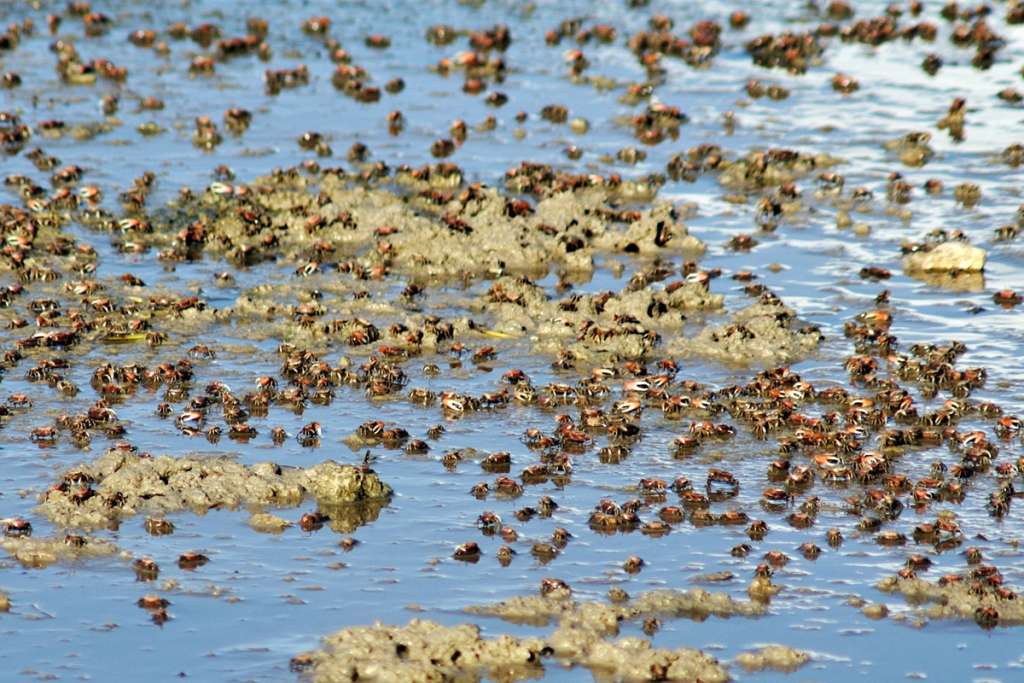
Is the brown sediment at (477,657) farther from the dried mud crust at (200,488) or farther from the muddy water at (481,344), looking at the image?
the dried mud crust at (200,488)

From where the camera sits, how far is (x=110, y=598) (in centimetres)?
1188

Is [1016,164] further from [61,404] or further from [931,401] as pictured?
[61,404]

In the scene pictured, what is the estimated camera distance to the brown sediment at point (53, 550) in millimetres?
12391

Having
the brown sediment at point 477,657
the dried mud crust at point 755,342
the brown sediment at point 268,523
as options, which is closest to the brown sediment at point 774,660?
the brown sediment at point 477,657

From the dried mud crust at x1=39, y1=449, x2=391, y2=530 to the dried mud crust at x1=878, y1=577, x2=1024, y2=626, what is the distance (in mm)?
4244

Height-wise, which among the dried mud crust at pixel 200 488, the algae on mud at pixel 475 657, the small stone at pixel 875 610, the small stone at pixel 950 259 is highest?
the small stone at pixel 950 259

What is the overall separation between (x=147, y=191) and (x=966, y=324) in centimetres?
1078

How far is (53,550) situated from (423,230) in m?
9.14

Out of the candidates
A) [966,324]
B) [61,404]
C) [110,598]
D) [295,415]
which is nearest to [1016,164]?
[966,324]

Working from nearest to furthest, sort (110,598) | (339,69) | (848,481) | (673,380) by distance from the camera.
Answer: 1. (110,598)
2. (848,481)
3. (673,380)
4. (339,69)

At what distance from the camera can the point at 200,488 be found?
13.6 meters

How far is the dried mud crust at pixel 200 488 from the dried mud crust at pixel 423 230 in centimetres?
633

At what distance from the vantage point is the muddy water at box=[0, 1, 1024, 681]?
11.7 meters

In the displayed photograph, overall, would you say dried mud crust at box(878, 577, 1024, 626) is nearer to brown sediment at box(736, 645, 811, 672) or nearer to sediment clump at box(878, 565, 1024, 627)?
sediment clump at box(878, 565, 1024, 627)
